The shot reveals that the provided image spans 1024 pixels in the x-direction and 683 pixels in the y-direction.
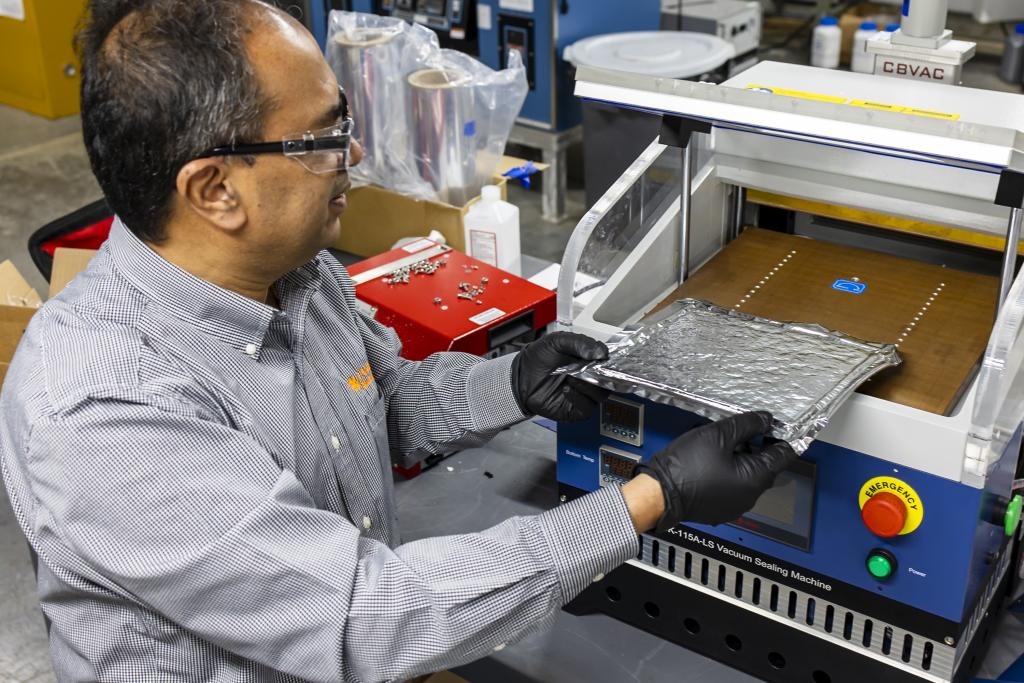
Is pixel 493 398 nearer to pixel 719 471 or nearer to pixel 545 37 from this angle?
pixel 719 471

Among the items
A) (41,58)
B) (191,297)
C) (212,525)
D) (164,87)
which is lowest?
(41,58)

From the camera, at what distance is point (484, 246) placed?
1941mm

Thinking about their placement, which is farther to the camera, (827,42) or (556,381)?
(827,42)

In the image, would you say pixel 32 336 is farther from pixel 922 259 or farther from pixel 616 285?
pixel 922 259

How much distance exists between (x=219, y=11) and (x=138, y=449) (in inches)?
15.8

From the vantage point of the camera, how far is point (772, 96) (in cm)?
100

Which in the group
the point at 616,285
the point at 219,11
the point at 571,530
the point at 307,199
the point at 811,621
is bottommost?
the point at 811,621

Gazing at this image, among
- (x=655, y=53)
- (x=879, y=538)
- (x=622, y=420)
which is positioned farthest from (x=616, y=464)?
(x=655, y=53)

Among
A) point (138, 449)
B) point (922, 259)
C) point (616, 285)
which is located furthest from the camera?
point (922, 259)

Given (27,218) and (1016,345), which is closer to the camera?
(1016,345)

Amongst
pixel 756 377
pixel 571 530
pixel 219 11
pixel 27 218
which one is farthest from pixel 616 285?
pixel 27 218

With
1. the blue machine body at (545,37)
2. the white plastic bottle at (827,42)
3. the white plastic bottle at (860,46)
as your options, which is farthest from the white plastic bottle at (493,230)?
the white plastic bottle at (827,42)

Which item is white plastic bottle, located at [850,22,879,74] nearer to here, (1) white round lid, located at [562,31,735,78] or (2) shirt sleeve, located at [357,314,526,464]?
(1) white round lid, located at [562,31,735,78]

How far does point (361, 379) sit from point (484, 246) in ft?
2.56
